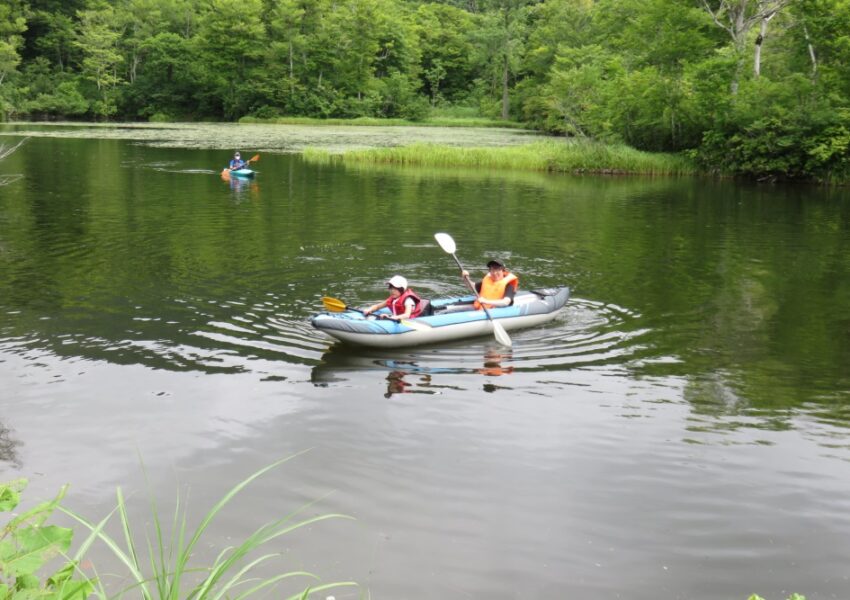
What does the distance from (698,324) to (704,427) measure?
3724 millimetres

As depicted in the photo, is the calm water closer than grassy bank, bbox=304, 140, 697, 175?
Yes

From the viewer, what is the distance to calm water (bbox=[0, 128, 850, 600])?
5207 mm

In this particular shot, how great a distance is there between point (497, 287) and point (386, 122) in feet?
172

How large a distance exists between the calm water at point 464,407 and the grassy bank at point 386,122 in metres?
44.6

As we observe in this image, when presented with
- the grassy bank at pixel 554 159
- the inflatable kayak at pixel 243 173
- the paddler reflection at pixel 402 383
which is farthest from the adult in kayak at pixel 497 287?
the grassy bank at pixel 554 159

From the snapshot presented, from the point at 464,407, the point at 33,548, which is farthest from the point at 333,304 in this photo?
the point at 33,548

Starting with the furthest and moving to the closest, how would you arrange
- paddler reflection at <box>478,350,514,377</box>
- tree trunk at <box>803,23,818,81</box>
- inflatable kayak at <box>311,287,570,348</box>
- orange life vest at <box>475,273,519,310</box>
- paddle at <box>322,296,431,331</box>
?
tree trunk at <box>803,23,818,81</box> → orange life vest at <box>475,273,519,310</box> → paddle at <box>322,296,431,331</box> → inflatable kayak at <box>311,287,570,348</box> → paddler reflection at <box>478,350,514,377</box>

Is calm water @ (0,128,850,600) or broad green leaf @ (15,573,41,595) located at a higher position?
broad green leaf @ (15,573,41,595)

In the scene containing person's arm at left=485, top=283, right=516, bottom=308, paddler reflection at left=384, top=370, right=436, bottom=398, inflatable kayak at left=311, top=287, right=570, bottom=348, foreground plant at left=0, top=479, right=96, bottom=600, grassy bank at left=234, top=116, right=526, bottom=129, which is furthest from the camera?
grassy bank at left=234, top=116, right=526, bottom=129

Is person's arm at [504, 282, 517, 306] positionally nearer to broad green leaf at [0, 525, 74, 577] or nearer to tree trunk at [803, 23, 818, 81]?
broad green leaf at [0, 525, 74, 577]

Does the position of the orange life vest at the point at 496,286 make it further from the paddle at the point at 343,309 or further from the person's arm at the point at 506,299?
the paddle at the point at 343,309

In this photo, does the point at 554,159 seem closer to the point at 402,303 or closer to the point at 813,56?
the point at 813,56

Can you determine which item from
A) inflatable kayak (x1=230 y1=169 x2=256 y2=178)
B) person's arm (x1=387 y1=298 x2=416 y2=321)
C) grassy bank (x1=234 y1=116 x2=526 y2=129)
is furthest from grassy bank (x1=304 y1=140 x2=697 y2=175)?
grassy bank (x1=234 y1=116 x2=526 y2=129)

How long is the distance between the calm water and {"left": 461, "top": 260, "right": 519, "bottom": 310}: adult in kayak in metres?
0.66
